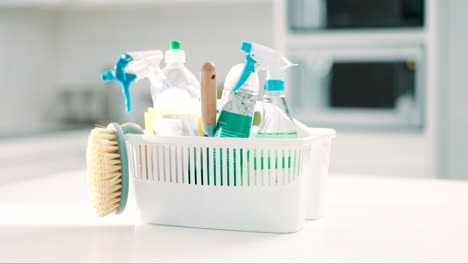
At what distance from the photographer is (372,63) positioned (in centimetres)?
247

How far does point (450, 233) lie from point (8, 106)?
2.88 metres

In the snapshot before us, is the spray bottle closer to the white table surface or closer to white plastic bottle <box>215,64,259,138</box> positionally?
white plastic bottle <box>215,64,259,138</box>

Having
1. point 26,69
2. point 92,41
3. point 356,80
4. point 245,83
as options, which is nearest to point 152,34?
point 92,41

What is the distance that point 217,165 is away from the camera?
0.79 metres

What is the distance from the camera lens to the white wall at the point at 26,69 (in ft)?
10.3

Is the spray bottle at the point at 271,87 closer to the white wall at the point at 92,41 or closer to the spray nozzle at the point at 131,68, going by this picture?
the spray nozzle at the point at 131,68

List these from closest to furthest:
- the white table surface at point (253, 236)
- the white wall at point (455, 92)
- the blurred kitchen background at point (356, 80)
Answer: the white table surface at point (253, 236) → the blurred kitchen background at point (356, 80) → the white wall at point (455, 92)

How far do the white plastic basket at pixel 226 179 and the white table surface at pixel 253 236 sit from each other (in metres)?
0.02

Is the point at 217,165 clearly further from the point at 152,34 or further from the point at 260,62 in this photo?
the point at 152,34

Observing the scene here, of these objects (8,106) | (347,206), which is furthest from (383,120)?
(8,106)

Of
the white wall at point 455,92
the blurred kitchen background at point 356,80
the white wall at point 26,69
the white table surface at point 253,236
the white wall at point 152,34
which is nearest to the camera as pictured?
the white table surface at point 253,236

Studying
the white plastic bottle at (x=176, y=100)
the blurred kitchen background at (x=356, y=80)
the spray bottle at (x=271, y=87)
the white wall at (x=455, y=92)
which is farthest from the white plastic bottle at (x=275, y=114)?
the white wall at (x=455, y=92)

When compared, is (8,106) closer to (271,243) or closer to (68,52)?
(68,52)

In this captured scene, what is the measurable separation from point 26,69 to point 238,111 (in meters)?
2.81
